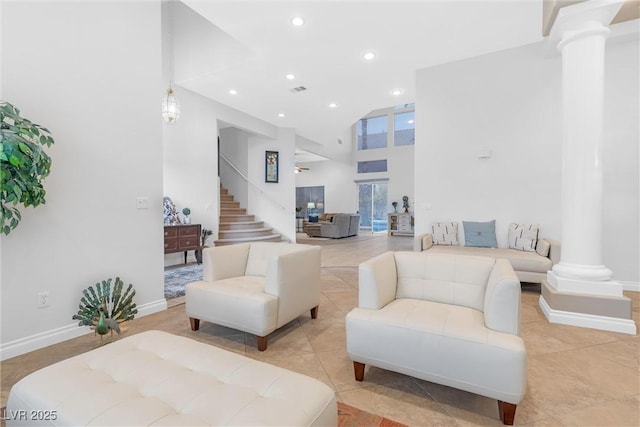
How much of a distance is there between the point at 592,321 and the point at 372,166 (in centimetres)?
973

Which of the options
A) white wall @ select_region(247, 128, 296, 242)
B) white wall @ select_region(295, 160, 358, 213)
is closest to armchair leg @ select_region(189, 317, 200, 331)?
white wall @ select_region(247, 128, 296, 242)

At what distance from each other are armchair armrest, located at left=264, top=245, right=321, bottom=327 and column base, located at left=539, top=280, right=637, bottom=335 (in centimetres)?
231

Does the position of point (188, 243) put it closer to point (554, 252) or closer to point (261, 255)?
point (261, 255)

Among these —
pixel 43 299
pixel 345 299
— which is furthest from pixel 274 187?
pixel 43 299

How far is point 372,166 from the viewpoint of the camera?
12.0 meters

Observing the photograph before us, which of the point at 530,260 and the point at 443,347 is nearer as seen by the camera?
the point at 443,347

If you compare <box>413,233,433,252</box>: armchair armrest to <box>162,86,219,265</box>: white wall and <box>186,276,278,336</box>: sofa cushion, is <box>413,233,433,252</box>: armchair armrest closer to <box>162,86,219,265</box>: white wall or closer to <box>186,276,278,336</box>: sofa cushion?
<box>186,276,278,336</box>: sofa cushion

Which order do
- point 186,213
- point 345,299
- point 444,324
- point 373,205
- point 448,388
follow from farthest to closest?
point 373,205 < point 186,213 < point 345,299 < point 448,388 < point 444,324

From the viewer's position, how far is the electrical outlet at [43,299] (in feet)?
7.61

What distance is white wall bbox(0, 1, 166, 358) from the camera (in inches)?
87.7

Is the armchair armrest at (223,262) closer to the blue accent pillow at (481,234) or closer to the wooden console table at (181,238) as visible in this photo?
the wooden console table at (181,238)

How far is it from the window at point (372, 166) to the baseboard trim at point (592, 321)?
9207 millimetres

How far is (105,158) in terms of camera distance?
2.69 metres

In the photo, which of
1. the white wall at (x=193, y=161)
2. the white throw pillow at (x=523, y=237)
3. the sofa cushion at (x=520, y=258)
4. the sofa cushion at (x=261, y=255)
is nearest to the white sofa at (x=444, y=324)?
the sofa cushion at (x=261, y=255)
